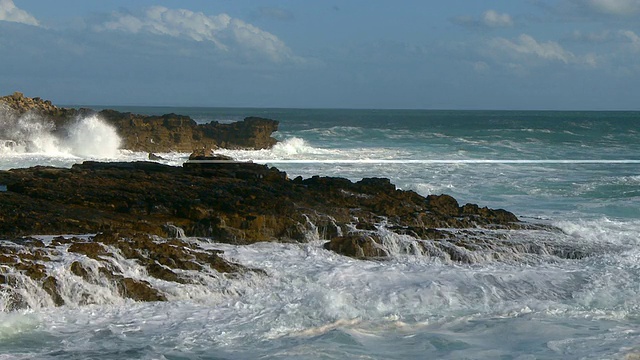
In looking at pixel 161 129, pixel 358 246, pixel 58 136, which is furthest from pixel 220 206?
pixel 58 136

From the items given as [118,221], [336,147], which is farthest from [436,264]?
[336,147]

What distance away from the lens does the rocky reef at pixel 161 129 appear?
2586 centimetres

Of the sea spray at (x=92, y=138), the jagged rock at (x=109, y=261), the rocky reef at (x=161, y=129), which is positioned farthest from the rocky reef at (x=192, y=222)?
the rocky reef at (x=161, y=129)

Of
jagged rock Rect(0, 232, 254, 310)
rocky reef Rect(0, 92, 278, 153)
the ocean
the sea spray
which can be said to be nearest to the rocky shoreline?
jagged rock Rect(0, 232, 254, 310)

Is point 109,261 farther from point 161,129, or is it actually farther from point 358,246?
point 161,129

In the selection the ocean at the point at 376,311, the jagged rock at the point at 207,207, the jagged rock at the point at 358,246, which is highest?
the jagged rock at the point at 207,207

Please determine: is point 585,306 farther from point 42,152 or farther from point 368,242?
point 42,152

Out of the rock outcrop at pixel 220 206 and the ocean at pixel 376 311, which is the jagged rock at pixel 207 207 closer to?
the rock outcrop at pixel 220 206

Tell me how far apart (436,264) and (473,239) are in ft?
2.49

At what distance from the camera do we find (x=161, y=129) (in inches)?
1026

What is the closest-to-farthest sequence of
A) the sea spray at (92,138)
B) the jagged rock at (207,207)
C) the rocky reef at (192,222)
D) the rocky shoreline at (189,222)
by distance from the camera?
1. the rocky shoreline at (189,222)
2. the rocky reef at (192,222)
3. the jagged rock at (207,207)
4. the sea spray at (92,138)

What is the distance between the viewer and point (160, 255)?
8086 mm

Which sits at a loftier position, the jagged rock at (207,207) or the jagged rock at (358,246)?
the jagged rock at (207,207)

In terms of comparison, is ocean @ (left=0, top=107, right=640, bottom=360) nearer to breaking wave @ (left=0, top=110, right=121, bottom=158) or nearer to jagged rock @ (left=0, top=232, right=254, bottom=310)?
jagged rock @ (left=0, top=232, right=254, bottom=310)
